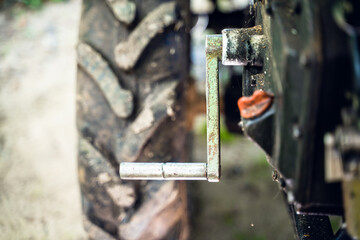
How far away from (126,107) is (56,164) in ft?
3.84

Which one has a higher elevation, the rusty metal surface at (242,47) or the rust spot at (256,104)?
the rusty metal surface at (242,47)

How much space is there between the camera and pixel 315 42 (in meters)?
0.48

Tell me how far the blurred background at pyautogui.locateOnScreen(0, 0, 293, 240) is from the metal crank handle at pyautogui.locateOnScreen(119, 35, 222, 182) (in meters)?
1.00

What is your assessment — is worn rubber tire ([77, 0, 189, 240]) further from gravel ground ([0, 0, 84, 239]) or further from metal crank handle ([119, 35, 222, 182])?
gravel ground ([0, 0, 84, 239])

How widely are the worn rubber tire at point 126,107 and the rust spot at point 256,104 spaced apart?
17.0 inches

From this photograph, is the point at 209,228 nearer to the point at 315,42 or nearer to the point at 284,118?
the point at 284,118

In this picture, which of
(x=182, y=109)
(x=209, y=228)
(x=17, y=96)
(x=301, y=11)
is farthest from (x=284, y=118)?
(x=17, y=96)

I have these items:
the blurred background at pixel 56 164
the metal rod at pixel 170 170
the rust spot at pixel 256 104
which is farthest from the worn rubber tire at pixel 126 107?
the blurred background at pixel 56 164

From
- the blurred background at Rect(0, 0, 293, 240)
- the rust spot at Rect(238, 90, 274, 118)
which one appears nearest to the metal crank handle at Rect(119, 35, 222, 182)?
the rust spot at Rect(238, 90, 274, 118)

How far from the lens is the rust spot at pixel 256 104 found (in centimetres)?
58

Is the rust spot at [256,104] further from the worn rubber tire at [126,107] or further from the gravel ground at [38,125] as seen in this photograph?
the gravel ground at [38,125]

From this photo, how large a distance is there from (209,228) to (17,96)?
1.58m

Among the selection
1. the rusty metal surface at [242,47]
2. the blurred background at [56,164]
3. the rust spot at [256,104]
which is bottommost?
the blurred background at [56,164]

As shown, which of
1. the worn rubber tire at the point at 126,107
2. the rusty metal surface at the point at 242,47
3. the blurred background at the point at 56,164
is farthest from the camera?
the blurred background at the point at 56,164
